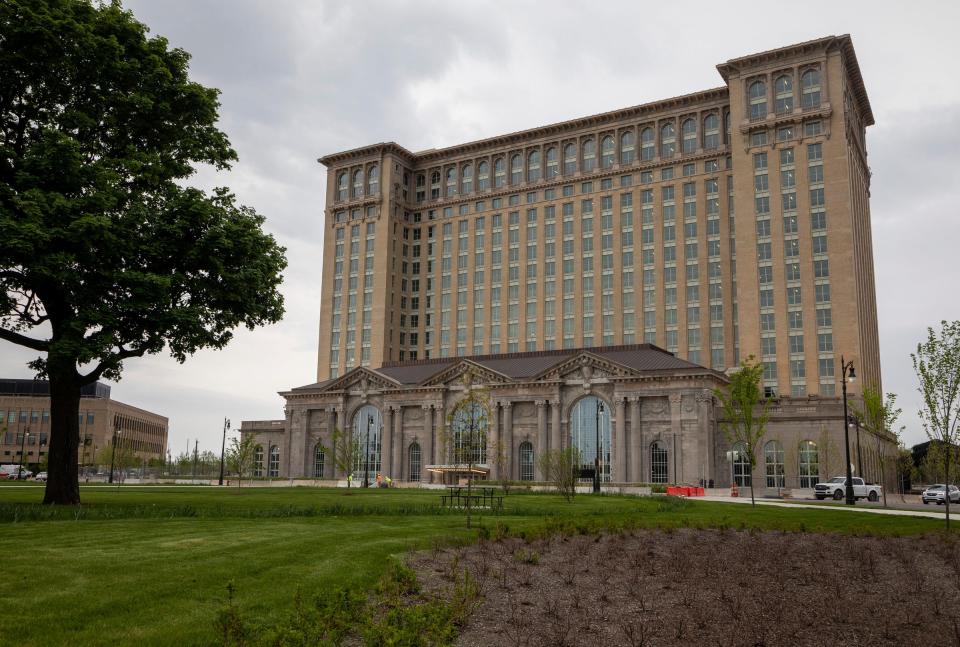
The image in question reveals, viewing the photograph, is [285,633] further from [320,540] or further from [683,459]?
[683,459]

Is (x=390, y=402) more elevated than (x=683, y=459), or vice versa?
(x=390, y=402)

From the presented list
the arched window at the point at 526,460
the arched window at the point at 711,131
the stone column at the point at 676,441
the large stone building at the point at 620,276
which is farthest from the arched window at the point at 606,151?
the stone column at the point at 676,441

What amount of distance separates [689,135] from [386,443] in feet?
206

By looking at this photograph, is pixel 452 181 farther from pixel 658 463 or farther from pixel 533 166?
pixel 658 463

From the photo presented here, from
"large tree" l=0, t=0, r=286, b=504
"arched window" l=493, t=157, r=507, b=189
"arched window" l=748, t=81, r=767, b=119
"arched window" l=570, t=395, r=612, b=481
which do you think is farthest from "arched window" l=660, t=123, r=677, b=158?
"large tree" l=0, t=0, r=286, b=504

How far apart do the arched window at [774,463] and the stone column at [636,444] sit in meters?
12.6

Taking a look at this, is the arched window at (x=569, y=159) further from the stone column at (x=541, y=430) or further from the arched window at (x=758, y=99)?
the stone column at (x=541, y=430)

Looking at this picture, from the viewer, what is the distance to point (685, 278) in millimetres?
112812

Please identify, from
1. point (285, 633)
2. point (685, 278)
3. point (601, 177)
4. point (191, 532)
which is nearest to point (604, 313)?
point (685, 278)

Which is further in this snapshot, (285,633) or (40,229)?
(40,229)

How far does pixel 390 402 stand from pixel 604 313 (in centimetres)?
3741

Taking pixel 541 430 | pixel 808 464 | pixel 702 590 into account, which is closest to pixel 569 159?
pixel 541 430

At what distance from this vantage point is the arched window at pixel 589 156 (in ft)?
410

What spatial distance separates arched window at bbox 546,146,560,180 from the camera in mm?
128500
